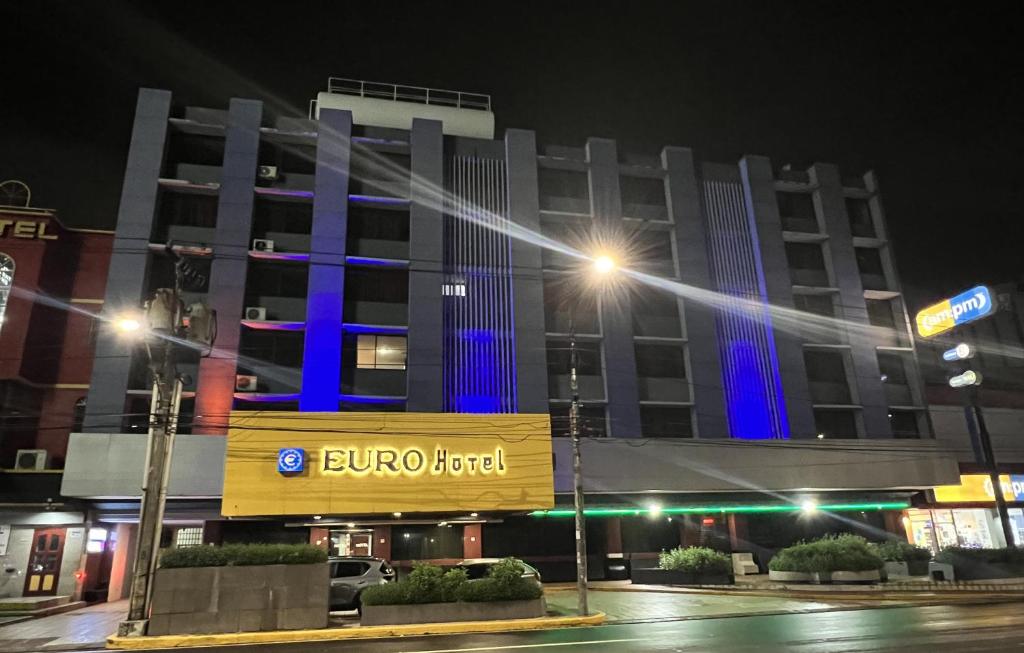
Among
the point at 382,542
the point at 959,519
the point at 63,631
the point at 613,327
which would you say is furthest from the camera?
the point at 959,519

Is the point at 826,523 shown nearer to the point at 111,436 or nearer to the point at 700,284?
the point at 700,284

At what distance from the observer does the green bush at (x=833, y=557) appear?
23.6 meters

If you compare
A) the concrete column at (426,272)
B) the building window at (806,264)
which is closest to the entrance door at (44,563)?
the concrete column at (426,272)

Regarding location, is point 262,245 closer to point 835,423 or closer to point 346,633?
point 346,633

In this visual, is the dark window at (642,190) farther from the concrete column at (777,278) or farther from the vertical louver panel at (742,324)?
the concrete column at (777,278)

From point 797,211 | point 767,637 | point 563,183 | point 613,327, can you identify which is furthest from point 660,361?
point 767,637

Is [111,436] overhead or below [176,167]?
below

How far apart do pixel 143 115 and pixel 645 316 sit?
2899 centimetres

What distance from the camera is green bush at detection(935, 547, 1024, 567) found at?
2378 centimetres

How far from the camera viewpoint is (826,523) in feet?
110

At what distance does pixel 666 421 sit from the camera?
33781 millimetres

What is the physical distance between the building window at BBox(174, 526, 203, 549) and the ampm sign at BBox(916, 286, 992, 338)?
132 ft

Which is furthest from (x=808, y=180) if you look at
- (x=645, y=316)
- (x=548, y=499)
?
(x=548, y=499)

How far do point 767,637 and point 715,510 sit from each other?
61.8 ft
